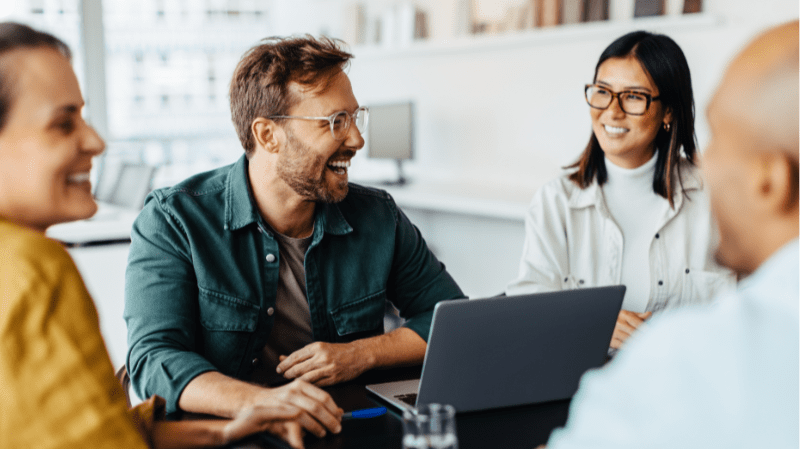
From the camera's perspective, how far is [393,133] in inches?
191

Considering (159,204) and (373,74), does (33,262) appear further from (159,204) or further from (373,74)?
(373,74)

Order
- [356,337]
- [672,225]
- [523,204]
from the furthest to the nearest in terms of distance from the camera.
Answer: [523,204], [672,225], [356,337]

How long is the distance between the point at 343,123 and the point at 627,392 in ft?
3.94

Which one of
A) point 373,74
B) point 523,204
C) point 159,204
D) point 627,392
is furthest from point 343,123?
point 373,74

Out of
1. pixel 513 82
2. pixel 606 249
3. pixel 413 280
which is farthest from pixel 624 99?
pixel 513 82

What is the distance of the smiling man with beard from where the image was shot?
1494 mm

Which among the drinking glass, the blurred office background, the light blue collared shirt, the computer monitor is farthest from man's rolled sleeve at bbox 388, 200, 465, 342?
the computer monitor

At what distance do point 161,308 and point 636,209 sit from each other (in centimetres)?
135

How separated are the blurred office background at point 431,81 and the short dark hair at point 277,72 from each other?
0.44 m

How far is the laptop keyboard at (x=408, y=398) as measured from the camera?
130 centimetres

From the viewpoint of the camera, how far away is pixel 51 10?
5.88 m

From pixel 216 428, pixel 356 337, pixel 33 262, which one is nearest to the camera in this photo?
pixel 33 262

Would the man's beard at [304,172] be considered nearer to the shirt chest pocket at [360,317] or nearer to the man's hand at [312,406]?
the shirt chest pocket at [360,317]

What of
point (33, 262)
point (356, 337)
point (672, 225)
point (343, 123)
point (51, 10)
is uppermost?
point (51, 10)
